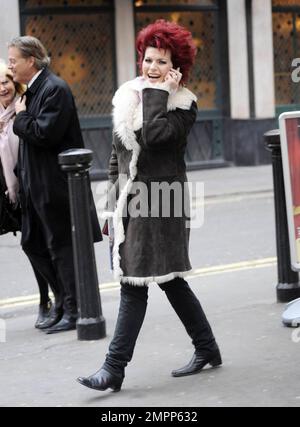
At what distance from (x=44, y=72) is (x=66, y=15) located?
9.77 m

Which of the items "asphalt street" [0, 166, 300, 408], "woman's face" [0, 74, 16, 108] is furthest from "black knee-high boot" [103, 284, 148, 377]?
"woman's face" [0, 74, 16, 108]

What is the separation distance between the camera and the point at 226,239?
10.4 metres

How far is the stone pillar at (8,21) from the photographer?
1530 centimetres

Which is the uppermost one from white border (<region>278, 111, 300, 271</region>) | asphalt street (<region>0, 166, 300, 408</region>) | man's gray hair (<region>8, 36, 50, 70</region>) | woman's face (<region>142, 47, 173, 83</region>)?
man's gray hair (<region>8, 36, 50, 70</region>)

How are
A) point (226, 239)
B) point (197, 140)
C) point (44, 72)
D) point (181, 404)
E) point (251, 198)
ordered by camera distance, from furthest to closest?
point (197, 140) < point (251, 198) < point (226, 239) < point (44, 72) < point (181, 404)

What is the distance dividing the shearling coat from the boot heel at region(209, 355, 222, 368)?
1.97 ft

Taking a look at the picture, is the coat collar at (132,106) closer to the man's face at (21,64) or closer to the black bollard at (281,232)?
the man's face at (21,64)

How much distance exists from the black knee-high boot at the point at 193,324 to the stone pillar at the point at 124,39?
11291 mm

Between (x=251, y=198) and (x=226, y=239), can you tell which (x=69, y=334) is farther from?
(x=251, y=198)

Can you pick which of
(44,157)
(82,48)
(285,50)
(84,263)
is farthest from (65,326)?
(285,50)

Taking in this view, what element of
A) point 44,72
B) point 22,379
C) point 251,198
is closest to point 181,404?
point 22,379

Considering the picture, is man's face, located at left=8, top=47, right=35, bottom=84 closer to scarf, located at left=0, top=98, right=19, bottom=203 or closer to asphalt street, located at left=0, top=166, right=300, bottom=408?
scarf, located at left=0, top=98, right=19, bottom=203

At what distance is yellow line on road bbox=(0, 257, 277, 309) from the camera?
794cm

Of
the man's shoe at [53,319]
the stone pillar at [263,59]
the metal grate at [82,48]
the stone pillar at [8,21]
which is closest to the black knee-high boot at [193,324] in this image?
the man's shoe at [53,319]
